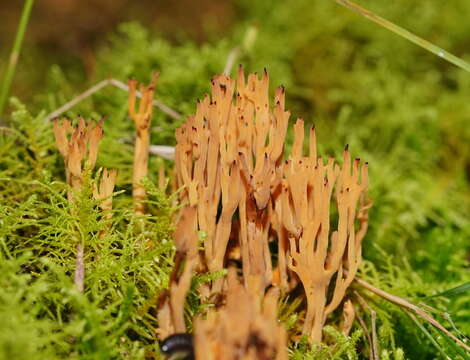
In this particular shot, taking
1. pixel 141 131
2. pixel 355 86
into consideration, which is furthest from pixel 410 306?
pixel 355 86

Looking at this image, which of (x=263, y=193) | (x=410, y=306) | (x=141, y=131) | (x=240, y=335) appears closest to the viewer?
(x=240, y=335)

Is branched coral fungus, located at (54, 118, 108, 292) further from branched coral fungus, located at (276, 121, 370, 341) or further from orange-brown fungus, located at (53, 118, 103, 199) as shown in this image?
branched coral fungus, located at (276, 121, 370, 341)

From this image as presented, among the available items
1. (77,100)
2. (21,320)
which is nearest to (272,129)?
(21,320)

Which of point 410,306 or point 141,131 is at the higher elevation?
point 141,131

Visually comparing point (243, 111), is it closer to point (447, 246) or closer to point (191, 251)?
point (191, 251)

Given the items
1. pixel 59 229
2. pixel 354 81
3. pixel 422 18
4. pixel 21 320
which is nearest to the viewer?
pixel 21 320

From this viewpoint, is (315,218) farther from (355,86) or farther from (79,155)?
(355,86)

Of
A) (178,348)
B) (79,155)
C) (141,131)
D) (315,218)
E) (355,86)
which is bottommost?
(178,348)

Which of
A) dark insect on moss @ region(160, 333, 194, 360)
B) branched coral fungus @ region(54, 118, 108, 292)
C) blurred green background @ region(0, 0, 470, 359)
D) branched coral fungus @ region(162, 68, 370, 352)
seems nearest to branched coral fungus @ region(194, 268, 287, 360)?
dark insect on moss @ region(160, 333, 194, 360)
